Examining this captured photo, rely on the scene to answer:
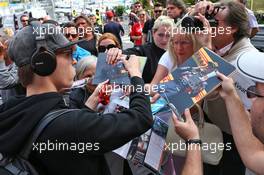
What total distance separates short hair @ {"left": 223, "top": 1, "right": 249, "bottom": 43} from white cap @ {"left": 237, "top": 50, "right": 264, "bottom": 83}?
824mm

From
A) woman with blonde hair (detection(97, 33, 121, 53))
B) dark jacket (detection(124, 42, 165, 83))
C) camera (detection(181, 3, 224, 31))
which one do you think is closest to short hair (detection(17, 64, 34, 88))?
camera (detection(181, 3, 224, 31))

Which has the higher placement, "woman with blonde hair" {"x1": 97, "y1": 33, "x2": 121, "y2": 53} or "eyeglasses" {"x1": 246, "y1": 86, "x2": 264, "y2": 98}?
"eyeglasses" {"x1": 246, "y1": 86, "x2": 264, "y2": 98}

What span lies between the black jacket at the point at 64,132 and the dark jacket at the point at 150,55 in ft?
6.95

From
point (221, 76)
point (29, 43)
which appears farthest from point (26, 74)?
point (221, 76)

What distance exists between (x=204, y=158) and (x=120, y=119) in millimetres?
827

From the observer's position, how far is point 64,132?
1396 mm

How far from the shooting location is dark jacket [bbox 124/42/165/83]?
11.9ft

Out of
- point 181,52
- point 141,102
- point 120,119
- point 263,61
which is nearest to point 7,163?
point 120,119

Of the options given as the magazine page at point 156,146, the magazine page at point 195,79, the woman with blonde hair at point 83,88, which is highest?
the magazine page at point 195,79

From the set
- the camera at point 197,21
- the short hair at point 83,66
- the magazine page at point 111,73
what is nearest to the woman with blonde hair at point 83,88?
the short hair at point 83,66

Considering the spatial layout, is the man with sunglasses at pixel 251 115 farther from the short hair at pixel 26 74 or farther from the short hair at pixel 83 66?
the short hair at pixel 83 66

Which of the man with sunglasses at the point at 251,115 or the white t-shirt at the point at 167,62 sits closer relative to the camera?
the man with sunglasses at the point at 251,115

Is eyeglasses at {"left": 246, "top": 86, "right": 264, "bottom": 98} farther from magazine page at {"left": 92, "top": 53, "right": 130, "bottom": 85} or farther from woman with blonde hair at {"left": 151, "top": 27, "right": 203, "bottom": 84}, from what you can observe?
woman with blonde hair at {"left": 151, "top": 27, "right": 203, "bottom": 84}

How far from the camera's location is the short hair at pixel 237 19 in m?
2.45
